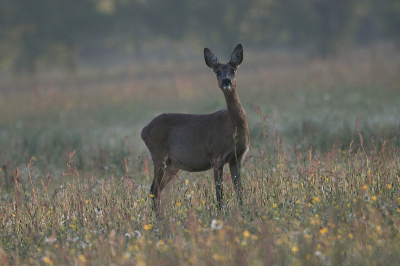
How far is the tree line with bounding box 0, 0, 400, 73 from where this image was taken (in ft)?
120

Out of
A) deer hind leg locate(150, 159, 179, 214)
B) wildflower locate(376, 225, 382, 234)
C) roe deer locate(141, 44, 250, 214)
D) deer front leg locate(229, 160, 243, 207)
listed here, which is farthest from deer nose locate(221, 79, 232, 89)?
wildflower locate(376, 225, 382, 234)

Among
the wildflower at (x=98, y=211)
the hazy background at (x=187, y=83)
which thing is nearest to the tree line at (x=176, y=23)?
the hazy background at (x=187, y=83)

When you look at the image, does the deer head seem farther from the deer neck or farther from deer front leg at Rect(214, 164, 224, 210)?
deer front leg at Rect(214, 164, 224, 210)

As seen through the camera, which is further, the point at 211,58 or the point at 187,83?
the point at 187,83

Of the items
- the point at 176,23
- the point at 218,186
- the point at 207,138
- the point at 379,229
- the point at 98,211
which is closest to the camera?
the point at 379,229

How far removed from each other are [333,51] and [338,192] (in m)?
34.5

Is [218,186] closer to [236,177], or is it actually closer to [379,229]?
[236,177]

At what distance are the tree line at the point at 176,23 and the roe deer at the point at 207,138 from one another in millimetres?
30548

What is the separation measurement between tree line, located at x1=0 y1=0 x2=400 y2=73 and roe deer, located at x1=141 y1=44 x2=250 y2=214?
30548mm

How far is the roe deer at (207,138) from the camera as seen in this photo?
19.5ft

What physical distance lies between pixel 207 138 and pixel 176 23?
37967 millimetres

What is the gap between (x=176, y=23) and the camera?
43.1 metres

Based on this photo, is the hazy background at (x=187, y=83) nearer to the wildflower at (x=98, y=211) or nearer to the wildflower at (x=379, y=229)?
the wildflower at (x=98, y=211)

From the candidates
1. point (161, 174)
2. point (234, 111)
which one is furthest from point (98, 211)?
point (234, 111)
